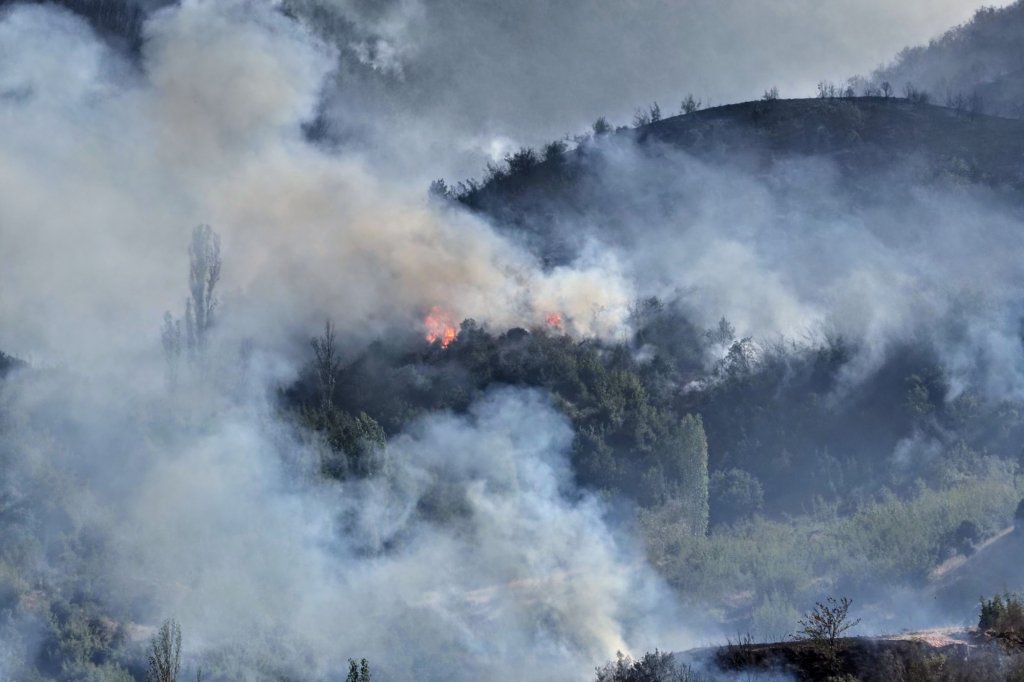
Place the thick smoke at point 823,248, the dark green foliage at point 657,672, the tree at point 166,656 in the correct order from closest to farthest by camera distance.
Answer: the dark green foliage at point 657,672 < the tree at point 166,656 < the thick smoke at point 823,248

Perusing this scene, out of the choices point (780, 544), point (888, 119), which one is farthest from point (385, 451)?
point (888, 119)

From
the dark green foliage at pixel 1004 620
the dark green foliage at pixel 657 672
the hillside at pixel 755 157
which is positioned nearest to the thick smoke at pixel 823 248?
the hillside at pixel 755 157

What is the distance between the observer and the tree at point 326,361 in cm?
10600

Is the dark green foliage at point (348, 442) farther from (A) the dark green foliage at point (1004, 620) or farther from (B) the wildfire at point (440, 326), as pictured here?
(A) the dark green foliage at point (1004, 620)

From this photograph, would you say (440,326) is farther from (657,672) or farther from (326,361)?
(657,672)

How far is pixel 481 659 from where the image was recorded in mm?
69000

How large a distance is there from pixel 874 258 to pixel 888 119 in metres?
30.4

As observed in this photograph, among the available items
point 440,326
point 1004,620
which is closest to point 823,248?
point 440,326

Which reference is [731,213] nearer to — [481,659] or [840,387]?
[840,387]

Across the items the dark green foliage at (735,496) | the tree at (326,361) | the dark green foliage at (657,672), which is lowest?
the dark green foliage at (657,672)

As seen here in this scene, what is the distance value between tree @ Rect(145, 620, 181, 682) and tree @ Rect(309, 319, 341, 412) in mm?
38866

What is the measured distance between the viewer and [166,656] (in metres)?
53.5

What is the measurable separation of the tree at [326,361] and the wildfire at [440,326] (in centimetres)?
923

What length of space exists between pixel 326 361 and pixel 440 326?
12.0m
